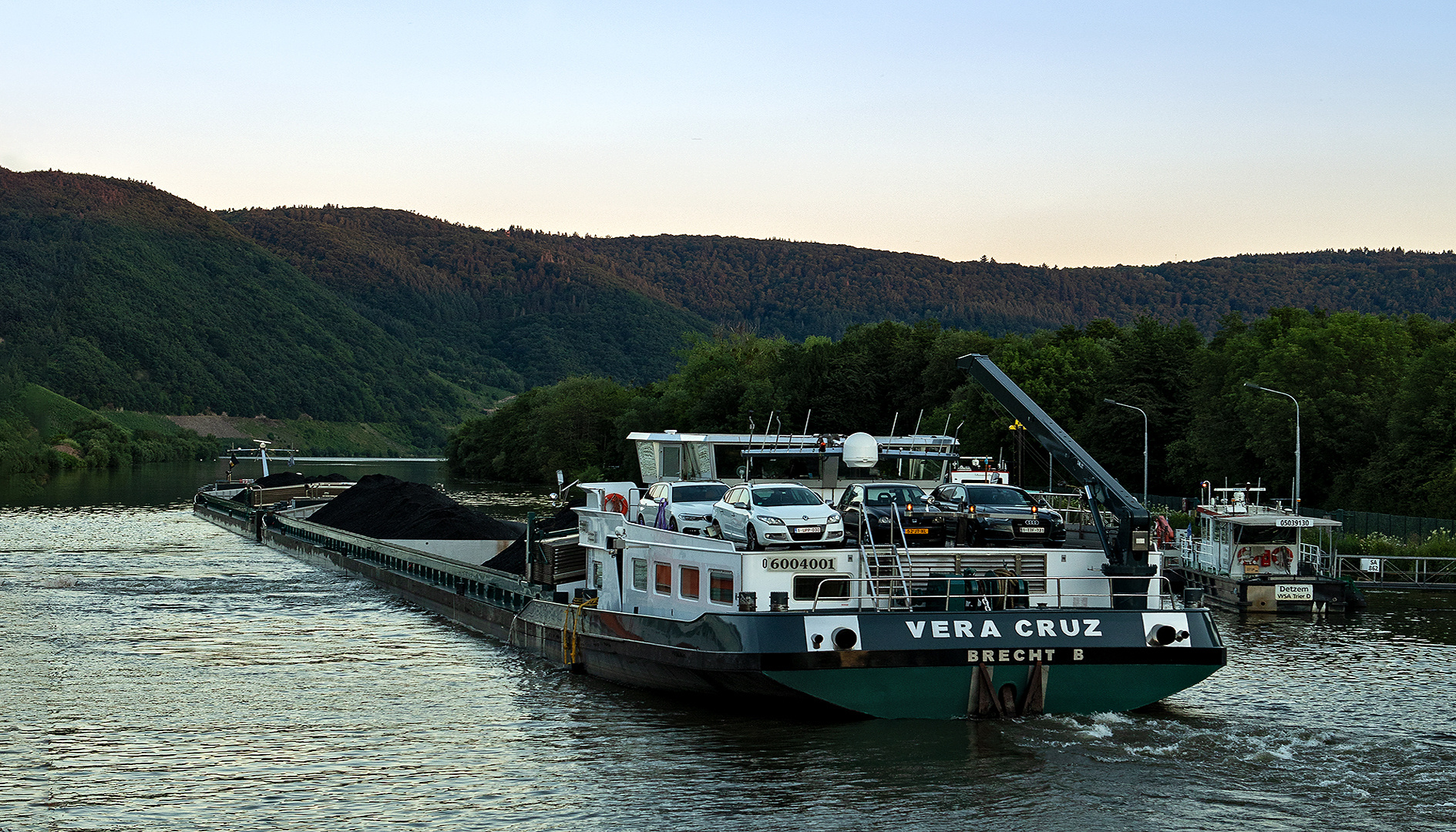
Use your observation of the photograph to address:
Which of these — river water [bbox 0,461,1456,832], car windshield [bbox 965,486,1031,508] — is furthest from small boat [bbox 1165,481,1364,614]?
car windshield [bbox 965,486,1031,508]

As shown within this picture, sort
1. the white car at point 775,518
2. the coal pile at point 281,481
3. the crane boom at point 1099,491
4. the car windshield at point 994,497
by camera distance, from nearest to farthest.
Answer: the crane boom at point 1099,491 → the white car at point 775,518 → the car windshield at point 994,497 → the coal pile at point 281,481

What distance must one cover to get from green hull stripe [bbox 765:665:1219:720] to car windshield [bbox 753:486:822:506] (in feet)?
15.8

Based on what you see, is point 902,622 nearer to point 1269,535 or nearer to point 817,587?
point 817,587

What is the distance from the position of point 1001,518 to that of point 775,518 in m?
4.42

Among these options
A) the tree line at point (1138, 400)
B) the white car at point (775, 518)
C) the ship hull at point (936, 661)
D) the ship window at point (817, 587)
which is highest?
the tree line at point (1138, 400)

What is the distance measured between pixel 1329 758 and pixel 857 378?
343ft

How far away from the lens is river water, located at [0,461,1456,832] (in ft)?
60.5

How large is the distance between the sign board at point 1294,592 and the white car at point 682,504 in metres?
21.4

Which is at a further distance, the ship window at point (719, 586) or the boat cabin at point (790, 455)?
the boat cabin at point (790, 455)

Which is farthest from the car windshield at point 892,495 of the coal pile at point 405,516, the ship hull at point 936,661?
the coal pile at point 405,516

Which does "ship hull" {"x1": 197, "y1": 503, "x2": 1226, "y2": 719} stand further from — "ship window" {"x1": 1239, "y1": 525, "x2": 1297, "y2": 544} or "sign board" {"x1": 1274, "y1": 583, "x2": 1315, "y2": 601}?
"ship window" {"x1": 1239, "y1": 525, "x2": 1297, "y2": 544}

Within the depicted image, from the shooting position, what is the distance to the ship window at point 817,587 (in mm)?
23281

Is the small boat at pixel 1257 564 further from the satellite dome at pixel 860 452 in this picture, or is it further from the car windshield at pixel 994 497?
the satellite dome at pixel 860 452

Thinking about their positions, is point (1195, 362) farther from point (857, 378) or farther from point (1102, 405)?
point (857, 378)
